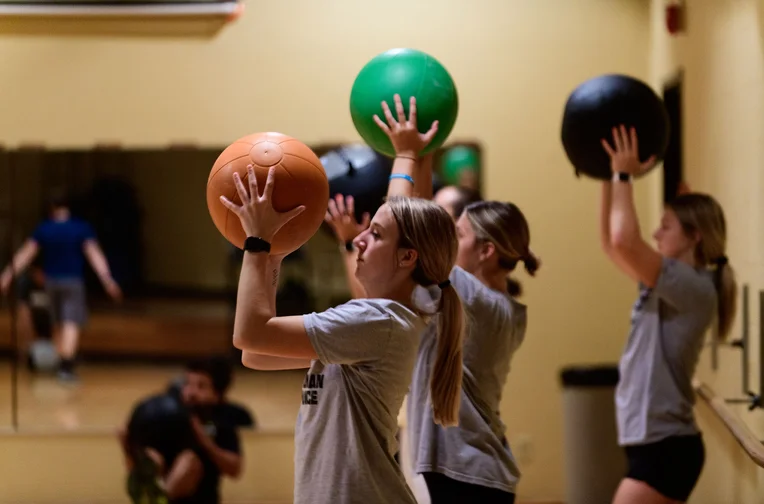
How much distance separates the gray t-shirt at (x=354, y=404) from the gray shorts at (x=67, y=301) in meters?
3.78

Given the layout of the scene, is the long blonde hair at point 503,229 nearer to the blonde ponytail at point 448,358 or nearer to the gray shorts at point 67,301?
the blonde ponytail at point 448,358

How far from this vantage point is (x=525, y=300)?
507cm

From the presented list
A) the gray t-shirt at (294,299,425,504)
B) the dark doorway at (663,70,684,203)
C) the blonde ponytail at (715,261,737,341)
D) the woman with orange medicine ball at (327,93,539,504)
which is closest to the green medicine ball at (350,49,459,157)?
the woman with orange medicine ball at (327,93,539,504)

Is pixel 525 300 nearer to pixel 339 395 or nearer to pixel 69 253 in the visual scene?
pixel 69 253

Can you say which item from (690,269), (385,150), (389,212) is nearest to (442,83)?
(385,150)

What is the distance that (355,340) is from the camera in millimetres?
1910

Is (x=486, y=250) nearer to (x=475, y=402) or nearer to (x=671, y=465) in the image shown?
(x=475, y=402)

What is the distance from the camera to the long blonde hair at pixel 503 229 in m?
2.63

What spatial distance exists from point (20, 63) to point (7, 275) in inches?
47.6

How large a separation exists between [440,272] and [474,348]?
0.53 metres

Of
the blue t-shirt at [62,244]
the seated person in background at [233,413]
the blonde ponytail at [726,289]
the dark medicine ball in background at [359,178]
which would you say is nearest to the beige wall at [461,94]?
the blue t-shirt at [62,244]

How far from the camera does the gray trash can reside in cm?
464

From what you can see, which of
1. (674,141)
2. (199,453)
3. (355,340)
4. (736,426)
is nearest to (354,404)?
(355,340)

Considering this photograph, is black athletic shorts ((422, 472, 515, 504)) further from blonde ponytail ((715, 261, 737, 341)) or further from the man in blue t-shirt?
the man in blue t-shirt
